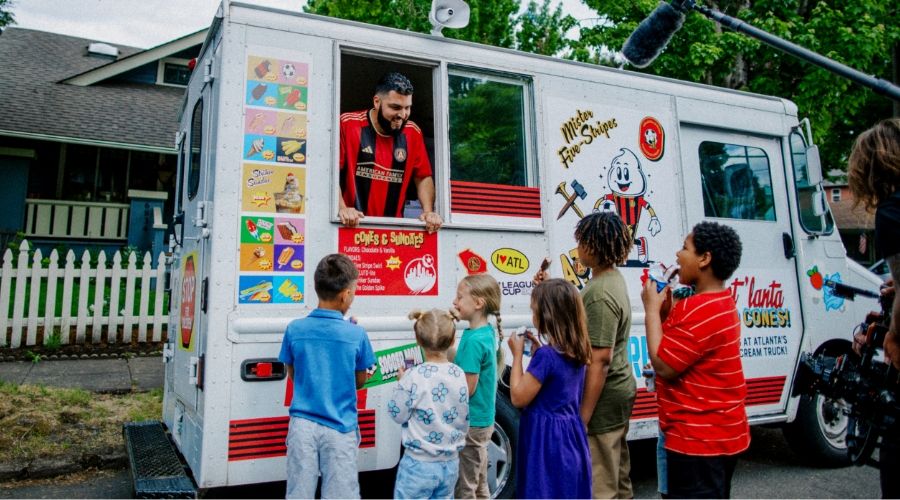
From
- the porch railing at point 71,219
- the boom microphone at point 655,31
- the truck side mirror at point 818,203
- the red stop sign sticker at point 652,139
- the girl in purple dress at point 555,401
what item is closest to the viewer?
the girl in purple dress at point 555,401

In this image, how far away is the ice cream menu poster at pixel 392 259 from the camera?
3658 mm

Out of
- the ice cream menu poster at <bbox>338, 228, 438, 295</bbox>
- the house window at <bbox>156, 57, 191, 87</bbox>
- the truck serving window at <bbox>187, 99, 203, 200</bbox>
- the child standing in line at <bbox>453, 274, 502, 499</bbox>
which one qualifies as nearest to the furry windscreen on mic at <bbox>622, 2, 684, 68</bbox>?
the ice cream menu poster at <bbox>338, 228, 438, 295</bbox>

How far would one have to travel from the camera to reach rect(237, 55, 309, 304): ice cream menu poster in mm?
3441

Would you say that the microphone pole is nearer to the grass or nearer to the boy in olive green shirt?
the boy in olive green shirt

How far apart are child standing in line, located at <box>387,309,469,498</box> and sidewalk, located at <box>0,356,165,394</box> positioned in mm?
5179

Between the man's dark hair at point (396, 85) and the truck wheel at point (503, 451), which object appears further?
the man's dark hair at point (396, 85)

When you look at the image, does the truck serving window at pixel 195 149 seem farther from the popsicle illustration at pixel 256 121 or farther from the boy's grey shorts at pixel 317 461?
the boy's grey shorts at pixel 317 461

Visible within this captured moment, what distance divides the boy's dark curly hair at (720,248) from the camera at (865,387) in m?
0.74

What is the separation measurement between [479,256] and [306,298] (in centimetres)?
106

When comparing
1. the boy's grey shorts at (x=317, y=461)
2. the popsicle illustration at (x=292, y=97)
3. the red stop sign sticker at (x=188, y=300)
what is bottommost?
the boy's grey shorts at (x=317, y=461)

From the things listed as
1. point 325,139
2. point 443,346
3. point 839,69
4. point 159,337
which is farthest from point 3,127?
point 839,69

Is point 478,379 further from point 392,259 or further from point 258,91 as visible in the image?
point 258,91

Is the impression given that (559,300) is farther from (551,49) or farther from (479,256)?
(551,49)

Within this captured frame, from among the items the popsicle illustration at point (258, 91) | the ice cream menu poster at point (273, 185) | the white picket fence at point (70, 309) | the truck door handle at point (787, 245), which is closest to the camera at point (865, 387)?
the truck door handle at point (787, 245)
